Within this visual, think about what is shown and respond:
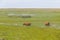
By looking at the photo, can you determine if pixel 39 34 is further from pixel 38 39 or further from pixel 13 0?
pixel 13 0

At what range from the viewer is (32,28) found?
100 cm

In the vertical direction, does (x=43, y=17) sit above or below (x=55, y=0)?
below

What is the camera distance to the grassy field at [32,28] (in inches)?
37.8

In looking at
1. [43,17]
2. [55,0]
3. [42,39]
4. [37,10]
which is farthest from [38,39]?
[55,0]

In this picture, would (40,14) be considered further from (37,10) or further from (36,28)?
(36,28)

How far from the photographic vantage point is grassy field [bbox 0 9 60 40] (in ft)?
3.15

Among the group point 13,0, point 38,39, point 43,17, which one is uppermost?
point 13,0

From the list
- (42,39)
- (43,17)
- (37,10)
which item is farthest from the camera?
(37,10)

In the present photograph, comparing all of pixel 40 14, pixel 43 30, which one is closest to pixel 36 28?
pixel 43 30

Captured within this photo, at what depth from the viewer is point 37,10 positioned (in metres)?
1.20

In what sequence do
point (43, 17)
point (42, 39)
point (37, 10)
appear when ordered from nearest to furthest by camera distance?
1. point (42, 39)
2. point (43, 17)
3. point (37, 10)

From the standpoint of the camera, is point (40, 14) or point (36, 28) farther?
point (40, 14)

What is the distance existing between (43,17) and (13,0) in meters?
0.33

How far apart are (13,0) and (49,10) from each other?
315mm
